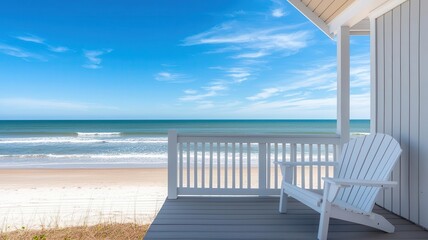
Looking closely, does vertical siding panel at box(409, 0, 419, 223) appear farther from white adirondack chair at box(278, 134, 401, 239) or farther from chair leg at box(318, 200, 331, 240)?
chair leg at box(318, 200, 331, 240)

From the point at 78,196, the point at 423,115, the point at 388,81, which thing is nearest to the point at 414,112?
the point at 423,115

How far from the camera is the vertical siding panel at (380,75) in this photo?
3.03m

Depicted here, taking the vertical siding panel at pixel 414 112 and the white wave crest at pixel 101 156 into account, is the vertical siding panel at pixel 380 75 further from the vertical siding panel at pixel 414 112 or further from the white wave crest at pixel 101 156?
the white wave crest at pixel 101 156

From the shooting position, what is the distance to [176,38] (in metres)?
14.5

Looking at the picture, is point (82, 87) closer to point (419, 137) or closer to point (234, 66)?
point (234, 66)

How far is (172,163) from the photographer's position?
3.36 metres

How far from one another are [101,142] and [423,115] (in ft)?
55.0

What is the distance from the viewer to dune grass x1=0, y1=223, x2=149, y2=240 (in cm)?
376

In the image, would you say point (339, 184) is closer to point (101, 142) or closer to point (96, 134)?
point (101, 142)

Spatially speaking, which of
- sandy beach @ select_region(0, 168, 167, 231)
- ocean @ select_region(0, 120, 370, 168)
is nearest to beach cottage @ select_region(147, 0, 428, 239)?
sandy beach @ select_region(0, 168, 167, 231)

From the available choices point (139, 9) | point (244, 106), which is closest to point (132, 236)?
point (139, 9)

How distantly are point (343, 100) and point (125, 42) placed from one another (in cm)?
1274

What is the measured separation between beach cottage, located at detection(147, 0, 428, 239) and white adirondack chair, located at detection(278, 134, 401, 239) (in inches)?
5.5

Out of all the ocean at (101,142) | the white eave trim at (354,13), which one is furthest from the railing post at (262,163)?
the ocean at (101,142)
